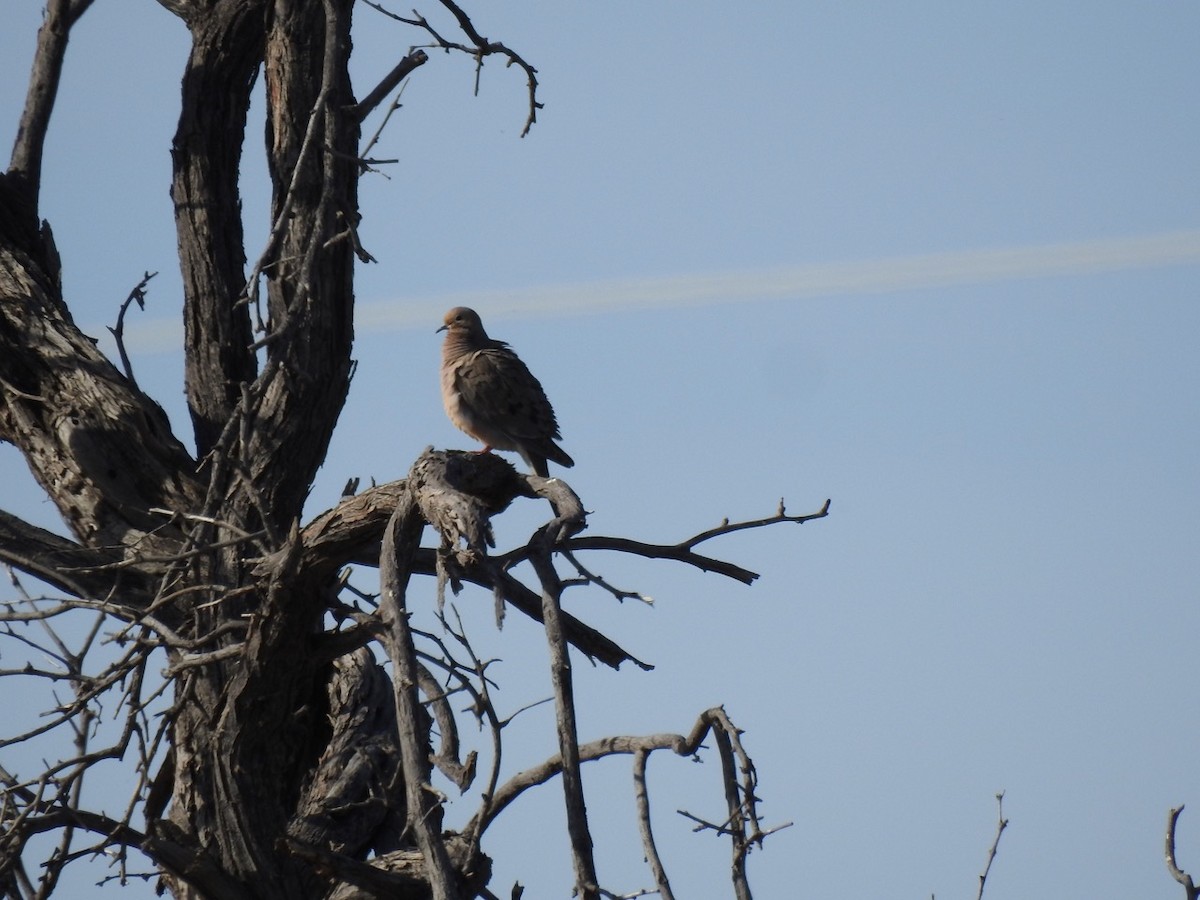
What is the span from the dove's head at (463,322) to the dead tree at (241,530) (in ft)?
6.48

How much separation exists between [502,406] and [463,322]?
1.23m

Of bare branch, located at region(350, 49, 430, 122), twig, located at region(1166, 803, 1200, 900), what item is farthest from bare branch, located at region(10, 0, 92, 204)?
twig, located at region(1166, 803, 1200, 900)

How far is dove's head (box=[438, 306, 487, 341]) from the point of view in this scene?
338 inches

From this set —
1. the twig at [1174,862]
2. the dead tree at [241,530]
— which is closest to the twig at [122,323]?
the dead tree at [241,530]

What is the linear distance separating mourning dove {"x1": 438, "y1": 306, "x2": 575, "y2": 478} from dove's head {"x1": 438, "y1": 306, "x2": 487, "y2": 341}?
614 mm

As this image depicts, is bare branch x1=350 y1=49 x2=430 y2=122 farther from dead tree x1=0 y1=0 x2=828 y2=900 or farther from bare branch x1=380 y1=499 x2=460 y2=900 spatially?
bare branch x1=380 y1=499 x2=460 y2=900

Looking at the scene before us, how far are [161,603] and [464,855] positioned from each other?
1404 millimetres

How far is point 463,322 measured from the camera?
866 cm

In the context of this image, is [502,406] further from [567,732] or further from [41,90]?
[567,732]

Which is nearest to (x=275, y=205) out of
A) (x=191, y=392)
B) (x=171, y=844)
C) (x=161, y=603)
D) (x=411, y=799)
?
(x=191, y=392)

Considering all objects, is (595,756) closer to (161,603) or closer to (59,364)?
(161,603)

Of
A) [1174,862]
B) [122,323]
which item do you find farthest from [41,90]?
[1174,862]

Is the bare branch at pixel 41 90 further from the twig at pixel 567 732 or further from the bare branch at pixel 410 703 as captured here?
the twig at pixel 567 732

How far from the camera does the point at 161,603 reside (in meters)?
5.12
